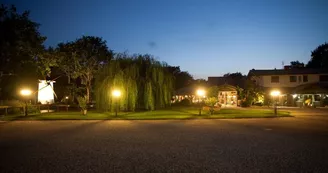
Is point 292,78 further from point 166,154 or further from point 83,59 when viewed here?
point 166,154

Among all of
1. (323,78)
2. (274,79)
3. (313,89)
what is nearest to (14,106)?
(313,89)

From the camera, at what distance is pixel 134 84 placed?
2633 centimetres

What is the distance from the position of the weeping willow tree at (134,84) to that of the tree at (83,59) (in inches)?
610

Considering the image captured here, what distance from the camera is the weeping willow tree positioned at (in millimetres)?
26094

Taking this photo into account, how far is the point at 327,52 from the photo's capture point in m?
68.4

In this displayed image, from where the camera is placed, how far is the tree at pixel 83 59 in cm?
4331

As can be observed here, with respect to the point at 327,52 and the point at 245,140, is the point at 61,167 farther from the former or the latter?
the point at 327,52

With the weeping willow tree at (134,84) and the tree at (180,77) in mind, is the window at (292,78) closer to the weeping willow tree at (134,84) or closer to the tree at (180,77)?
the weeping willow tree at (134,84)

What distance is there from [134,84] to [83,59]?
2136 centimetres

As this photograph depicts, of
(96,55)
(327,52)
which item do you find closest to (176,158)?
(96,55)

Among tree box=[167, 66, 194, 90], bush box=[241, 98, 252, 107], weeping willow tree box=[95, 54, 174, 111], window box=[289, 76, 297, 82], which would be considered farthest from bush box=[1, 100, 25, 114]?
tree box=[167, 66, 194, 90]

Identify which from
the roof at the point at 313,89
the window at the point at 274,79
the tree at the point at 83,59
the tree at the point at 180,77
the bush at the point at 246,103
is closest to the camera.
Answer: the bush at the point at 246,103

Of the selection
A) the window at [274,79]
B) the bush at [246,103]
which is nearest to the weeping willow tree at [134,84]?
the bush at [246,103]

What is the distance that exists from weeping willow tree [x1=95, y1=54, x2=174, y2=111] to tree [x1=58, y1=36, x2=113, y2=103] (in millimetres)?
15486
